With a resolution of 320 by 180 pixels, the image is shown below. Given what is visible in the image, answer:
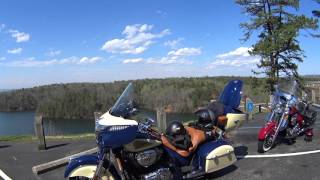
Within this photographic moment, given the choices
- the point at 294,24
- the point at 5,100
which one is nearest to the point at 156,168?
the point at 294,24

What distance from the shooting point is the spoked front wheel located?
874 centimetres

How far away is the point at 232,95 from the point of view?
8.18 metres

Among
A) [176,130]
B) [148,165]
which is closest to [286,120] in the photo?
[176,130]

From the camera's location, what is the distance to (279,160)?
816 cm

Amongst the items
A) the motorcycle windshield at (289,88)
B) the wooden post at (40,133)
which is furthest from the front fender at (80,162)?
the wooden post at (40,133)

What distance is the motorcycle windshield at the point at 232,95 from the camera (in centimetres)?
815

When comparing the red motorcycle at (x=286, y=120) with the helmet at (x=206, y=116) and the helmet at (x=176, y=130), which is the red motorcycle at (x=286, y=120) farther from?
the helmet at (x=176, y=130)

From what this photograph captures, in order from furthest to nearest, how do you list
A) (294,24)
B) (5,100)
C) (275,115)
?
(5,100)
(294,24)
(275,115)

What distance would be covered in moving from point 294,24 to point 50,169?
2189 centimetres

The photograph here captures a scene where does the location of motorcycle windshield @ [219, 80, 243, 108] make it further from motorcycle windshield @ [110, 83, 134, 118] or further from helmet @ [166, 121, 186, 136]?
motorcycle windshield @ [110, 83, 134, 118]

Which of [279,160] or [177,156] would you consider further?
[279,160]

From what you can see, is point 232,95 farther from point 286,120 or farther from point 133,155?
point 133,155

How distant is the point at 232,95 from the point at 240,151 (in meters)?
1.66

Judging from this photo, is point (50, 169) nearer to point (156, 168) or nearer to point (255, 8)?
point (156, 168)
